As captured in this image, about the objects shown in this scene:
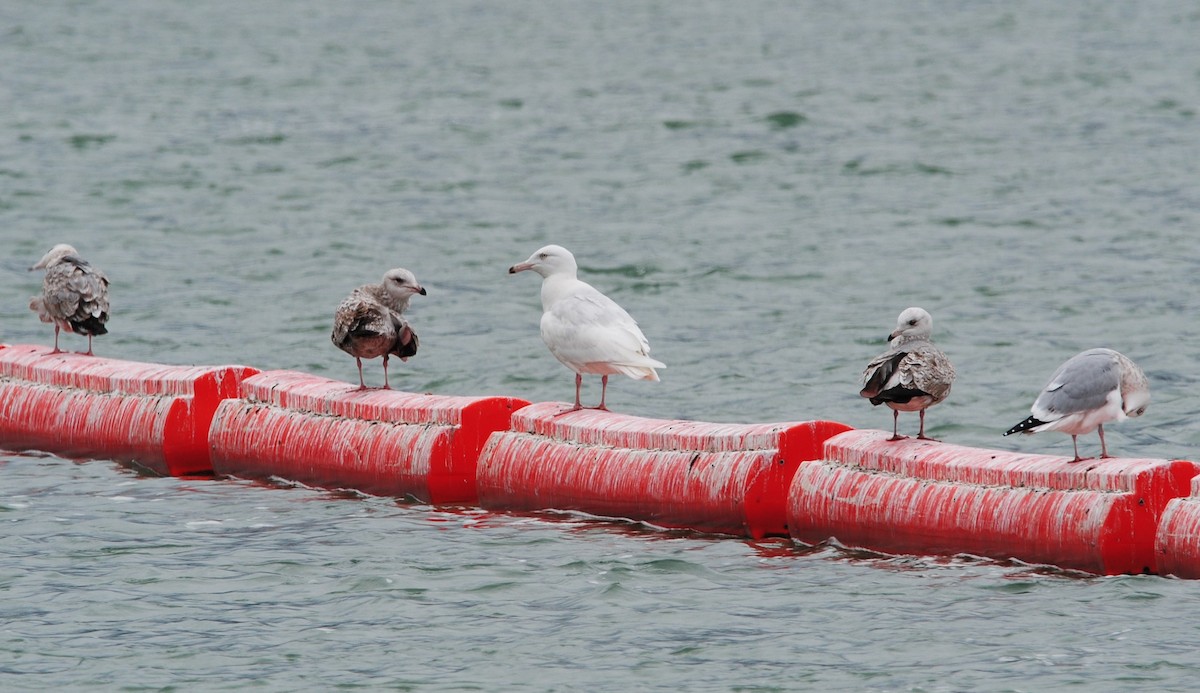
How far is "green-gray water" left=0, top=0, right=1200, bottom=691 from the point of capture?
10.1m

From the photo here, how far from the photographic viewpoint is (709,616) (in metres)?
10.4

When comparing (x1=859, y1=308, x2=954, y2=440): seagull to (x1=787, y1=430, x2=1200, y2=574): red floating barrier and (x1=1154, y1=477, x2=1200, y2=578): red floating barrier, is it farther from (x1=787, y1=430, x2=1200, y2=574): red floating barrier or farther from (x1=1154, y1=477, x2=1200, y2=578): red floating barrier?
(x1=1154, y1=477, x2=1200, y2=578): red floating barrier

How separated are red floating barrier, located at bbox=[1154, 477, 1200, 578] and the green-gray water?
0.43 ft

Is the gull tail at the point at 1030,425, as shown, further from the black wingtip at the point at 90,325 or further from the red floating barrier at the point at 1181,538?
the black wingtip at the point at 90,325

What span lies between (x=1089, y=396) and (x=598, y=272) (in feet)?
49.8

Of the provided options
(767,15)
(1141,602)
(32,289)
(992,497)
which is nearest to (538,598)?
(992,497)

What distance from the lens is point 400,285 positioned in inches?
527

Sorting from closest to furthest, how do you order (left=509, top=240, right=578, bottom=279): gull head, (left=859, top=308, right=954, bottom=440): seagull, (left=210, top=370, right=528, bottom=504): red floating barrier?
1. (left=859, top=308, right=954, bottom=440): seagull
2. (left=210, top=370, right=528, bottom=504): red floating barrier
3. (left=509, top=240, right=578, bottom=279): gull head

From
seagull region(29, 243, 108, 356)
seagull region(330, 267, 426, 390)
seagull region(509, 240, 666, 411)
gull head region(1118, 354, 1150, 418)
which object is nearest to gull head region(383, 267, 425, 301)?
seagull region(330, 267, 426, 390)

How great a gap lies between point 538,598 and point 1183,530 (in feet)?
11.6

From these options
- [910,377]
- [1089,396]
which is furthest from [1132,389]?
[910,377]

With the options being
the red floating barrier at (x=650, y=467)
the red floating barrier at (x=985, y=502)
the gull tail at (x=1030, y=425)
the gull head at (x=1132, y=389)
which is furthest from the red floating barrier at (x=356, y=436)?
the gull head at (x=1132, y=389)

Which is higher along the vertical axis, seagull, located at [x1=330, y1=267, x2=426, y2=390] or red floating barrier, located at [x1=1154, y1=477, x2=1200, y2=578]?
seagull, located at [x1=330, y1=267, x2=426, y2=390]

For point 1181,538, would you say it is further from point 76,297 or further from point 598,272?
point 598,272
